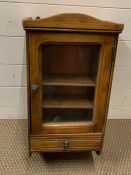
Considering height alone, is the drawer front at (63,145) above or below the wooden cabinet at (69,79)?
below

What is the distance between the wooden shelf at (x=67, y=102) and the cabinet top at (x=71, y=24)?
396mm

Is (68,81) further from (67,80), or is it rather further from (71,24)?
(71,24)

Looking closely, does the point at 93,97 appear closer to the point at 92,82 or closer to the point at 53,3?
the point at 92,82

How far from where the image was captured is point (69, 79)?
1.18 metres

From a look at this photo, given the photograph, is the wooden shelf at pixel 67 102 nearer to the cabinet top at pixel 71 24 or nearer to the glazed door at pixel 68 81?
the glazed door at pixel 68 81

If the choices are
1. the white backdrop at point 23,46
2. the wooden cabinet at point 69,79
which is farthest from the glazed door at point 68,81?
the white backdrop at point 23,46

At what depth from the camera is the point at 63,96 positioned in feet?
4.07

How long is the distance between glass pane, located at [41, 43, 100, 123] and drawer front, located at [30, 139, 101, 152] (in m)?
0.11

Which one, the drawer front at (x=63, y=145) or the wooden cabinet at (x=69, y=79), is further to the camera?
the drawer front at (x=63, y=145)

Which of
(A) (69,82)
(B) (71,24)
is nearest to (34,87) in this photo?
(A) (69,82)

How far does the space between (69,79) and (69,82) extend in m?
0.03

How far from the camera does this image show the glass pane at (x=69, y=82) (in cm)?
109

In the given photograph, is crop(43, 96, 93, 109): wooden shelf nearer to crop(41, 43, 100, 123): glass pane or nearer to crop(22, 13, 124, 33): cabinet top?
crop(41, 43, 100, 123): glass pane

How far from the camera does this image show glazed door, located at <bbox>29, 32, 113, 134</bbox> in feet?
3.31
